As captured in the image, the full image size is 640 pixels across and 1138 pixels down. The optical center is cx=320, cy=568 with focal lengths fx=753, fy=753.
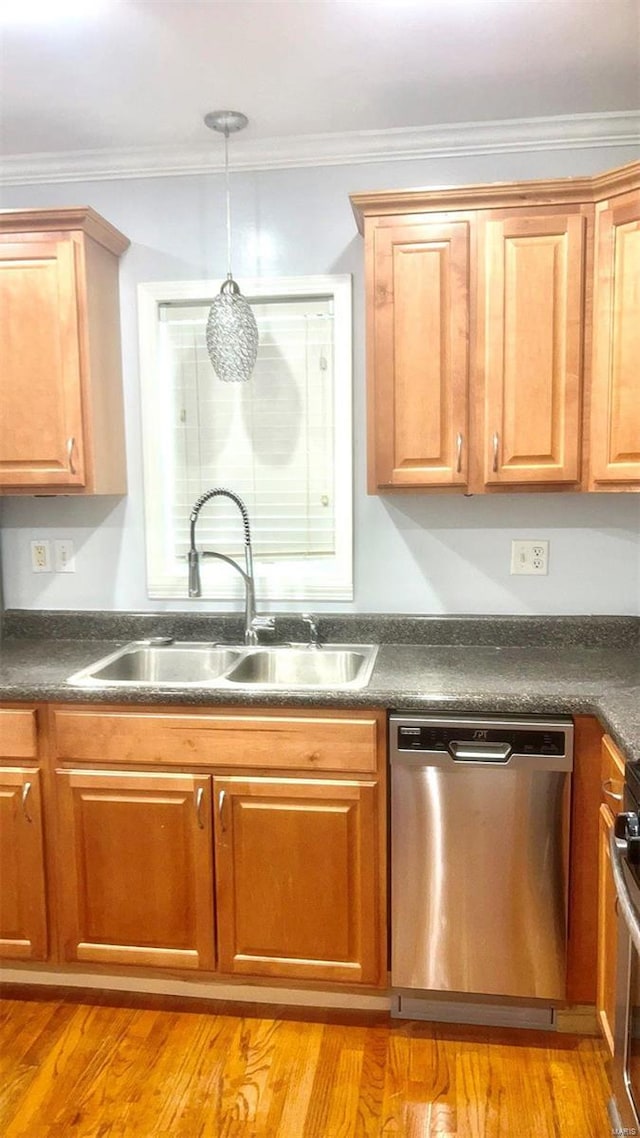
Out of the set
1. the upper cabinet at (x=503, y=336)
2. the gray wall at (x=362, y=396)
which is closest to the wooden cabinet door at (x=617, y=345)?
the upper cabinet at (x=503, y=336)

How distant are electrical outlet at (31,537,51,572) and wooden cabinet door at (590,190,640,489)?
5.95 ft

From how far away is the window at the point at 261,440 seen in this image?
8.02ft

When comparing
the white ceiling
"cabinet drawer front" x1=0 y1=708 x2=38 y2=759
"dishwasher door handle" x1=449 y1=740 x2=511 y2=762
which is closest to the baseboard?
"dishwasher door handle" x1=449 y1=740 x2=511 y2=762

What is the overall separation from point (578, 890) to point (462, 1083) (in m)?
0.53

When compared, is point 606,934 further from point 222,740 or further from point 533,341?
point 533,341

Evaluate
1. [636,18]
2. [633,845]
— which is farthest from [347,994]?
[636,18]

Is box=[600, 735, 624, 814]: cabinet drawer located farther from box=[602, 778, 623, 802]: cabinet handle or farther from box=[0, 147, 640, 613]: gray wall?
box=[0, 147, 640, 613]: gray wall

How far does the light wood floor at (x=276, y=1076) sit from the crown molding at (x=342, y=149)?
252cm

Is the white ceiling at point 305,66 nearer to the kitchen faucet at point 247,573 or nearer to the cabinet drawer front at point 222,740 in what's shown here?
the kitchen faucet at point 247,573

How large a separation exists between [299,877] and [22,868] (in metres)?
0.78

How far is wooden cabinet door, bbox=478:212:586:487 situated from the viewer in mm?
2037

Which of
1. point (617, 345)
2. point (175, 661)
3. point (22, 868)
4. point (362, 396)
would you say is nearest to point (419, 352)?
point (362, 396)

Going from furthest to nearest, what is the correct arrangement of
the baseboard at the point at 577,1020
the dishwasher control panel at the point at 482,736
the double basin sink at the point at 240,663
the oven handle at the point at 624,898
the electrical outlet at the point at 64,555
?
1. the electrical outlet at the point at 64,555
2. the double basin sink at the point at 240,663
3. the baseboard at the point at 577,1020
4. the dishwasher control panel at the point at 482,736
5. the oven handle at the point at 624,898

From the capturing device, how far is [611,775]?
5.68 ft
